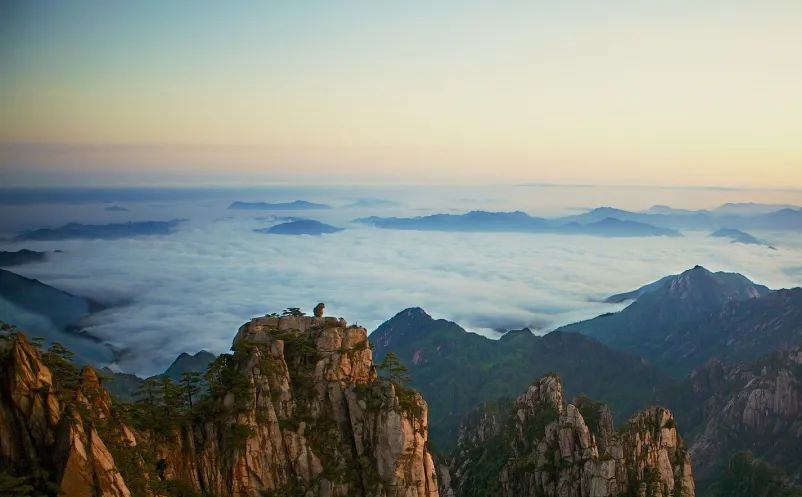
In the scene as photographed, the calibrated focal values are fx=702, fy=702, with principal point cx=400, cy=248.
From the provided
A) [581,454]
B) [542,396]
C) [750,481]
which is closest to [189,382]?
[581,454]

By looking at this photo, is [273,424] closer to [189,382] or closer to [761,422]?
[189,382]

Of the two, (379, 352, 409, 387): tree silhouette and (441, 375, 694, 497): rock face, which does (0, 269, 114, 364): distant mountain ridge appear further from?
(441, 375, 694, 497): rock face

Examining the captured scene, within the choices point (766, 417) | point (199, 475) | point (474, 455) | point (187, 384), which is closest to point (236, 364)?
point (187, 384)

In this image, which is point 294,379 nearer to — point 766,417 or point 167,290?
point 167,290

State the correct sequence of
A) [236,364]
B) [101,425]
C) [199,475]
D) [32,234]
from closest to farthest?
[101,425] < [199,475] < [236,364] < [32,234]

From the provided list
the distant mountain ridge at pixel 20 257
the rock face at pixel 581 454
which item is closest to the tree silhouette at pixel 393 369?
the rock face at pixel 581 454
